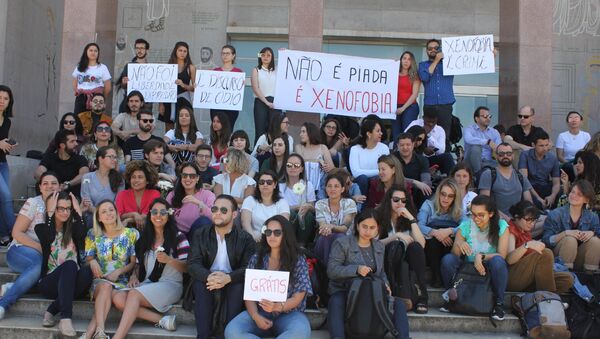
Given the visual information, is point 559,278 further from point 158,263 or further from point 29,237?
point 29,237

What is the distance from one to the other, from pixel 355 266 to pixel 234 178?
108 inches

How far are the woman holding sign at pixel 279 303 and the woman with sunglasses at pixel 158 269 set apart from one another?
87cm

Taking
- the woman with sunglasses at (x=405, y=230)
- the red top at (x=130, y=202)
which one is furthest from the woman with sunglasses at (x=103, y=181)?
the woman with sunglasses at (x=405, y=230)

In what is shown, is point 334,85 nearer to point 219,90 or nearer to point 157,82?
point 219,90

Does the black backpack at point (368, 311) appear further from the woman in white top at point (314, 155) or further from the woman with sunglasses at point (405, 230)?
the woman in white top at point (314, 155)

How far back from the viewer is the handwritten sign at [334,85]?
37.4 ft

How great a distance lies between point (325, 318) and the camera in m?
7.35

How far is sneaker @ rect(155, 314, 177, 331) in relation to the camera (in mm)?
7125

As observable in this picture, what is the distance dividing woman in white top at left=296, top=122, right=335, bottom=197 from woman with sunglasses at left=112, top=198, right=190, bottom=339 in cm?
260

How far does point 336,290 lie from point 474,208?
73.3 inches

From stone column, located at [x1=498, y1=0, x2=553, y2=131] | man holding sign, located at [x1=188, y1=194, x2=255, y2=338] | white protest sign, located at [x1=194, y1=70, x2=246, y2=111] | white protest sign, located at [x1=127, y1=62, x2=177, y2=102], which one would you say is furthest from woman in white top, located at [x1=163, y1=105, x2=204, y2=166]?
stone column, located at [x1=498, y1=0, x2=553, y2=131]

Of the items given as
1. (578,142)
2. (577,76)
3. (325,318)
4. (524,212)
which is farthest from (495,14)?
(325,318)

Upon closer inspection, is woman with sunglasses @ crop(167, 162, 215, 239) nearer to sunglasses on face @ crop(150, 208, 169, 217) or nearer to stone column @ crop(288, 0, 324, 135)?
sunglasses on face @ crop(150, 208, 169, 217)

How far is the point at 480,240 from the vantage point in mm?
7848
